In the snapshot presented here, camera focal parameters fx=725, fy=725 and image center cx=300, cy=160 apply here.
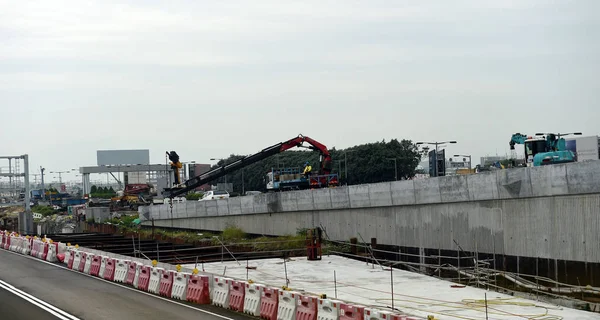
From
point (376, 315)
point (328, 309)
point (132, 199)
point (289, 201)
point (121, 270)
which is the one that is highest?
point (289, 201)

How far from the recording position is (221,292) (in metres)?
23.0

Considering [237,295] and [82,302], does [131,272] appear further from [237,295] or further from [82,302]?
[237,295]

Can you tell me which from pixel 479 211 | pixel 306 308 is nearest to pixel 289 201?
pixel 479 211

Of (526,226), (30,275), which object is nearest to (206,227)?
(30,275)

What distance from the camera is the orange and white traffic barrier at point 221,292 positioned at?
22703 millimetres

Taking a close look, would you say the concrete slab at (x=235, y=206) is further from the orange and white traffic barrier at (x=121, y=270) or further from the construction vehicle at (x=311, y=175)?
the orange and white traffic barrier at (x=121, y=270)

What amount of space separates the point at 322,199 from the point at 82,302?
21.5 metres

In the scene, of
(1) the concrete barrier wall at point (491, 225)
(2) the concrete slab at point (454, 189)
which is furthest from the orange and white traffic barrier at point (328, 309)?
(2) the concrete slab at point (454, 189)

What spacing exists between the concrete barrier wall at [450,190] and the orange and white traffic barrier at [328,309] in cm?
1226

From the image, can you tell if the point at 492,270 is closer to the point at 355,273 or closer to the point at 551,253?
the point at 551,253

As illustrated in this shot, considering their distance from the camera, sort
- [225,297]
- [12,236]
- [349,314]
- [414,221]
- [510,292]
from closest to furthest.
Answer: [349,314], [225,297], [510,292], [414,221], [12,236]

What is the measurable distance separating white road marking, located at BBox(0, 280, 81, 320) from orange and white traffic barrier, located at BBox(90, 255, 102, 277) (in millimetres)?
4154

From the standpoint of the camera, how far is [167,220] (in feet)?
222

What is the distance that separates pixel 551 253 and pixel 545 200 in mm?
2056
